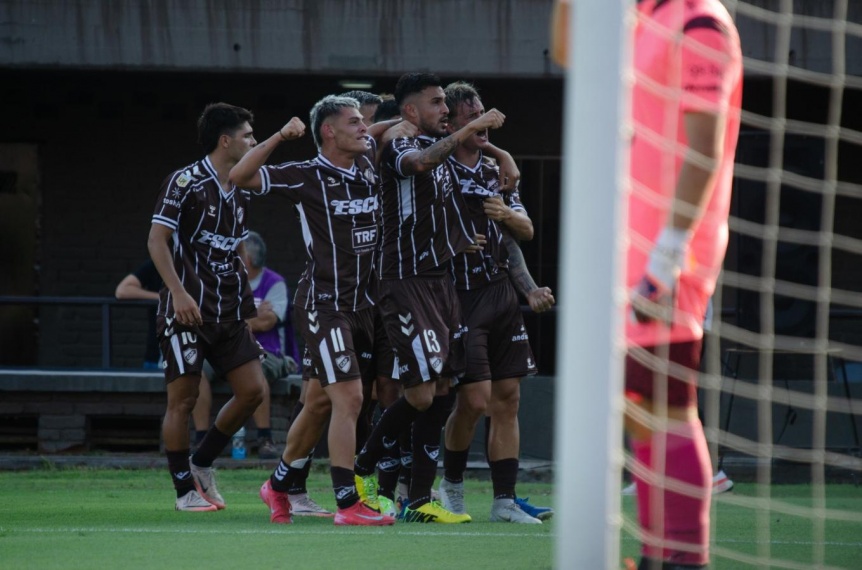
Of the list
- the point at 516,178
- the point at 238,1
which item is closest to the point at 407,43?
the point at 238,1

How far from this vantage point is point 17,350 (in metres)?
13.8

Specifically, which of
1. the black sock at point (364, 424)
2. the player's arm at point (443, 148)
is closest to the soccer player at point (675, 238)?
the player's arm at point (443, 148)

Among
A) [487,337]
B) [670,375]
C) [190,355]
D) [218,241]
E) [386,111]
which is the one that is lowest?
[190,355]

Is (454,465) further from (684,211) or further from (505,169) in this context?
(684,211)

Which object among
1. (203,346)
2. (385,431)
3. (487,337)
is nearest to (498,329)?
(487,337)

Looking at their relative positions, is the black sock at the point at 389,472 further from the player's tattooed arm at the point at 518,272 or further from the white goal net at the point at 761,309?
the white goal net at the point at 761,309

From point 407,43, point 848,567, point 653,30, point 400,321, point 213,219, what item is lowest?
point 848,567

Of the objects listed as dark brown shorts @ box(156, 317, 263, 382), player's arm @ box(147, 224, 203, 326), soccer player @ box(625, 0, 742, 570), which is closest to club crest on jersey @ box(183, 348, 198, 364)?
dark brown shorts @ box(156, 317, 263, 382)

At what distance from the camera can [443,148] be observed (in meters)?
6.68

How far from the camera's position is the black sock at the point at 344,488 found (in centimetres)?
658

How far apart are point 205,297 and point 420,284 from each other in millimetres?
1274

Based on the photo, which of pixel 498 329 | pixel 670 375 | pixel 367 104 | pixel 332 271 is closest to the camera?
pixel 670 375

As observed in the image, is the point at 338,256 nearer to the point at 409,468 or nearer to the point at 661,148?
the point at 409,468

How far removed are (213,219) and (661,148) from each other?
395 cm
